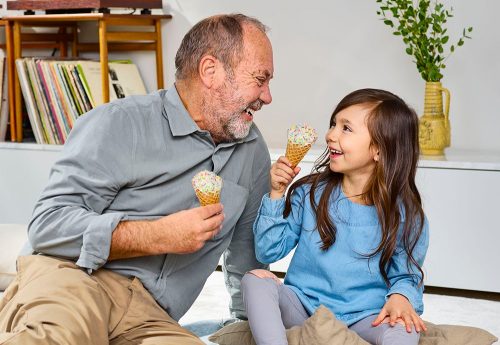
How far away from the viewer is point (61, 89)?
3.44m

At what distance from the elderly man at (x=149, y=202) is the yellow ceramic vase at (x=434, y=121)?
910 millimetres

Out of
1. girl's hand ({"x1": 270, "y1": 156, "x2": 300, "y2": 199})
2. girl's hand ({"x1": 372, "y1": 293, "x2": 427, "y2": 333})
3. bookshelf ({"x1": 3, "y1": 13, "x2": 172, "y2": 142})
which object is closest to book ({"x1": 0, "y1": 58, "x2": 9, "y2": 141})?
bookshelf ({"x1": 3, "y1": 13, "x2": 172, "y2": 142})

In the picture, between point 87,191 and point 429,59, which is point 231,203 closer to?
point 87,191

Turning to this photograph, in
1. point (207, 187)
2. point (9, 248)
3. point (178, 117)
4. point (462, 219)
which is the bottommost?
point (9, 248)

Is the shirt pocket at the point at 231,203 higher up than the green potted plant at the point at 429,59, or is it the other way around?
the green potted plant at the point at 429,59

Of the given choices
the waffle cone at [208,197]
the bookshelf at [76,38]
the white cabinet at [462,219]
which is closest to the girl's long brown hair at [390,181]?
the waffle cone at [208,197]

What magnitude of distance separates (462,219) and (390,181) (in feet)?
2.90

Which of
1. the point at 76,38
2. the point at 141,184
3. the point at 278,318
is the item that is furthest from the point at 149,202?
the point at 76,38

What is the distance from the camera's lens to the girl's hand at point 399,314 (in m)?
1.92

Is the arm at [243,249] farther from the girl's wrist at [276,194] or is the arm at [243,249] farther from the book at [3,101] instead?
the book at [3,101]

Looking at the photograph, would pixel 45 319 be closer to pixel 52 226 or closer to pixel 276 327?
pixel 52 226

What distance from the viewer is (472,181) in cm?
285

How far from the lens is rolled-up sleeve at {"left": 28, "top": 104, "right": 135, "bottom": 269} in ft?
6.10

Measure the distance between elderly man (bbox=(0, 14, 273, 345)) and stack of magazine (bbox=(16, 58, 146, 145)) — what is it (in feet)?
4.35
